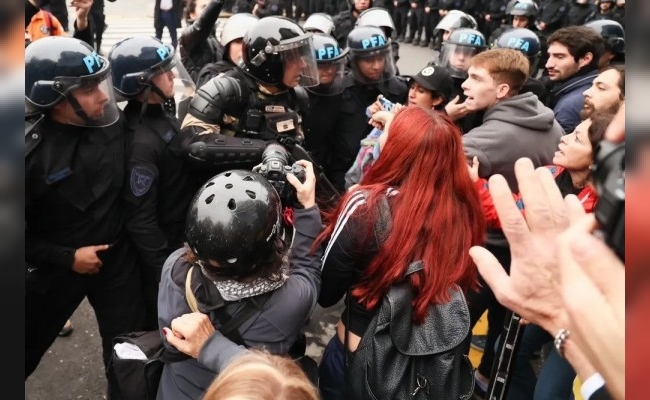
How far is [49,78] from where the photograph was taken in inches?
85.9

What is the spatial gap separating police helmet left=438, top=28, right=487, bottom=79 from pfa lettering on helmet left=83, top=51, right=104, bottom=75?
9.11ft

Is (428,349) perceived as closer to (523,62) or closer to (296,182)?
(296,182)

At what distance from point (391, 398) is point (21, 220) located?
3.95ft

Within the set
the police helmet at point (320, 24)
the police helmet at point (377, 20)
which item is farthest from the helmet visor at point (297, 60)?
the police helmet at point (377, 20)

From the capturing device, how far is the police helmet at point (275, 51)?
2818 millimetres

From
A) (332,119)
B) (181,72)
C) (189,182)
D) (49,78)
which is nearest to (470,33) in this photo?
(332,119)

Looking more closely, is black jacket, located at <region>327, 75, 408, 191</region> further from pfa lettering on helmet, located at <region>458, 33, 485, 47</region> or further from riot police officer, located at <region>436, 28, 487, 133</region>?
pfa lettering on helmet, located at <region>458, 33, 485, 47</region>

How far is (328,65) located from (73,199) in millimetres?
2011

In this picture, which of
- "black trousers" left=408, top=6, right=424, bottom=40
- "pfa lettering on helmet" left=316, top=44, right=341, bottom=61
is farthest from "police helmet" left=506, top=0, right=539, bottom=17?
"black trousers" left=408, top=6, right=424, bottom=40

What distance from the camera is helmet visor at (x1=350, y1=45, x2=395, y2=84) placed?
4055 mm

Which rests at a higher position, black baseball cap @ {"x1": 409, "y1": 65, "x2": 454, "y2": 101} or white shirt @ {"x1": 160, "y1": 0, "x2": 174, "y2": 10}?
black baseball cap @ {"x1": 409, "y1": 65, "x2": 454, "y2": 101}

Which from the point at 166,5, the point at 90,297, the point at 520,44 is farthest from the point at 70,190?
the point at 166,5

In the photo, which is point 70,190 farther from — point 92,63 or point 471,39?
point 471,39

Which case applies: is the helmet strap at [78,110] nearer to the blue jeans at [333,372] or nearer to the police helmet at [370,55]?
the blue jeans at [333,372]
